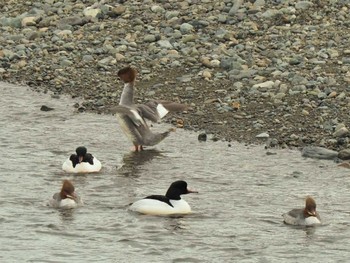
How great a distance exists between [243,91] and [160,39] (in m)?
4.21


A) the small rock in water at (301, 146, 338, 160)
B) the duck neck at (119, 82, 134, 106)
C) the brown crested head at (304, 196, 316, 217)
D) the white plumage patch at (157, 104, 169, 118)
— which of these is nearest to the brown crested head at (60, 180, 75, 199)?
the brown crested head at (304, 196, 316, 217)

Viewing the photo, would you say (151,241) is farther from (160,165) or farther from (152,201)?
(160,165)

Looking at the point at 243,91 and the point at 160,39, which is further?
the point at 160,39

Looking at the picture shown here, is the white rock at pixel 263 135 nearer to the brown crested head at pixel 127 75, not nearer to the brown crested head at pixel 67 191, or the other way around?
the brown crested head at pixel 127 75

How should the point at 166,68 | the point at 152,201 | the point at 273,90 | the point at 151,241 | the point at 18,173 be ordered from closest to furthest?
the point at 151,241
the point at 152,201
the point at 18,173
the point at 273,90
the point at 166,68

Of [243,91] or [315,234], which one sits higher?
[243,91]

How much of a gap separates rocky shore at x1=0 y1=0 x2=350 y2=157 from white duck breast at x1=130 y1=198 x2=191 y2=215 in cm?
435

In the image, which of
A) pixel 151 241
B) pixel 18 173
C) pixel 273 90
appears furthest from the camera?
pixel 273 90

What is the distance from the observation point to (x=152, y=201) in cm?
1817

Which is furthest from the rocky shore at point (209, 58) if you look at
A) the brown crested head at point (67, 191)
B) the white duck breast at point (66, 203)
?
the white duck breast at point (66, 203)

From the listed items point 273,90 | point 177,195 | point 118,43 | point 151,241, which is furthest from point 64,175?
point 118,43

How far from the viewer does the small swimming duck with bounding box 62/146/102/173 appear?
2042 cm

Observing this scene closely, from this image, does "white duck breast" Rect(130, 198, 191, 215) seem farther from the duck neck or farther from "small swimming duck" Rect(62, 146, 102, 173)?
the duck neck

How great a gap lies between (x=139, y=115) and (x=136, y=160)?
101 cm
